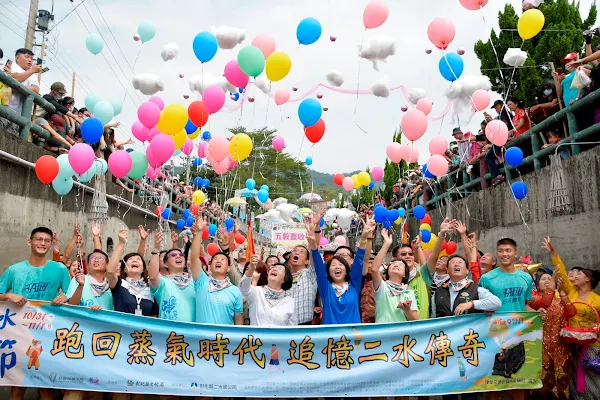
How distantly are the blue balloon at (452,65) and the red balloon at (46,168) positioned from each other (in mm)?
5185

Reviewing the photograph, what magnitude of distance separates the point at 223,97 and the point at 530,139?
4.94 meters

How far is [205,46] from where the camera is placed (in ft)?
23.7

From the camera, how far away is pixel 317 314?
4.93 metres

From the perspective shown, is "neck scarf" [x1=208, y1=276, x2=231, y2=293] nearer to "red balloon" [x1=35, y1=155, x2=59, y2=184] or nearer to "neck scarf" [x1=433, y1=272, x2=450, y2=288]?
"neck scarf" [x1=433, y1=272, x2=450, y2=288]

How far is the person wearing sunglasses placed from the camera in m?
4.71

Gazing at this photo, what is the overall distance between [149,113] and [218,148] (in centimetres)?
144

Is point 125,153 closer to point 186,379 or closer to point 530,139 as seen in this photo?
point 186,379

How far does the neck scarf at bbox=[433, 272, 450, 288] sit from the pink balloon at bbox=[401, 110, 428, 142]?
298 cm

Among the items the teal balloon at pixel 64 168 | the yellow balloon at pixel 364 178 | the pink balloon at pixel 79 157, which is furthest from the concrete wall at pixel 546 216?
the teal balloon at pixel 64 168

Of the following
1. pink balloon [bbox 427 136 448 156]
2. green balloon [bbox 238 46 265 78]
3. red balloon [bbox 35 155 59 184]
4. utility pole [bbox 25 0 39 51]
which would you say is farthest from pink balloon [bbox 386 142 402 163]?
utility pole [bbox 25 0 39 51]

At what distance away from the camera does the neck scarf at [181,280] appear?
4.84 meters

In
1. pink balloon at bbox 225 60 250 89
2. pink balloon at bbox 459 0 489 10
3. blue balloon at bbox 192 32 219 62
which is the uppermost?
pink balloon at bbox 459 0 489 10

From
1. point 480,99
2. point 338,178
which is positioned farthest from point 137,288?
point 338,178

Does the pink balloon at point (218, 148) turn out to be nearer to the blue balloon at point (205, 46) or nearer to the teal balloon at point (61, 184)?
the blue balloon at point (205, 46)
